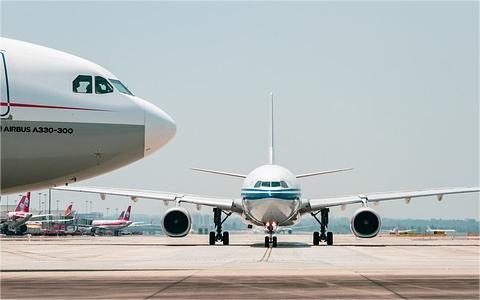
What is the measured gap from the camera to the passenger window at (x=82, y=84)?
17609 mm

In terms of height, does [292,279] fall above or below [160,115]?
below

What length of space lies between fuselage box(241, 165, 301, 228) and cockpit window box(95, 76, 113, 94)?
60.9ft

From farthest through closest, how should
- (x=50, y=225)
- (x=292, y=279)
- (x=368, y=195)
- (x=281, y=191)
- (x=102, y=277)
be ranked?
(x=50, y=225) < (x=368, y=195) < (x=281, y=191) < (x=102, y=277) < (x=292, y=279)

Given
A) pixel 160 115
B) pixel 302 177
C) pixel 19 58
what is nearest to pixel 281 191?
pixel 302 177

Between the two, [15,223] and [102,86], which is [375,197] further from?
[15,223]

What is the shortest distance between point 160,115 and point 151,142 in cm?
71

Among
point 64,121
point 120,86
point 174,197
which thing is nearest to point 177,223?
point 174,197

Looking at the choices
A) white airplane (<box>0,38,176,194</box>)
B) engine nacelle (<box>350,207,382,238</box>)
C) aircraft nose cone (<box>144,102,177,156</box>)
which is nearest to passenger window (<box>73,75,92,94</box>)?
white airplane (<box>0,38,176,194</box>)

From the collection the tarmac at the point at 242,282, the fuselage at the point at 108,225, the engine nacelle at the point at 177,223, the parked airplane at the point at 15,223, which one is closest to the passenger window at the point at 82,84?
the tarmac at the point at 242,282

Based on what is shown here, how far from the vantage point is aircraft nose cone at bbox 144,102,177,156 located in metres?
18.0

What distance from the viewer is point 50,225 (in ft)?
419

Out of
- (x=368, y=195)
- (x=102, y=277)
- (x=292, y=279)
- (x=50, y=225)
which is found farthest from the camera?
(x=50, y=225)

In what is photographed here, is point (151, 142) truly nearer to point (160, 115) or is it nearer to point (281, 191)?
point (160, 115)

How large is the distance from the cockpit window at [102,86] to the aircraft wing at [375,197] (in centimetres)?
2341
